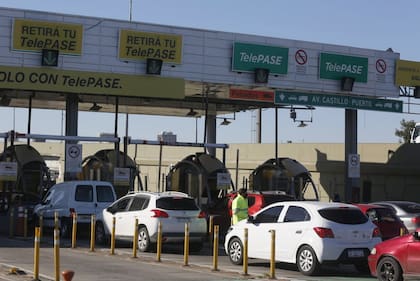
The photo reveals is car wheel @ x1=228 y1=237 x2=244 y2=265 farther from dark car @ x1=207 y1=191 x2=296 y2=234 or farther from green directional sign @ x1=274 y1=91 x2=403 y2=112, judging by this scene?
green directional sign @ x1=274 y1=91 x2=403 y2=112

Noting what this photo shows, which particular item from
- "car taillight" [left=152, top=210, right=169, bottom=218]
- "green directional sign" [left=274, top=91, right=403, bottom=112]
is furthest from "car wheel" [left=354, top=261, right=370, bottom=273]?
"green directional sign" [left=274, top=91, right=403, bottom=112]

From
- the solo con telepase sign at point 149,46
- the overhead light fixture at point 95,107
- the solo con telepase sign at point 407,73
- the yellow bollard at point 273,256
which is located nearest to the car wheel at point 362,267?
the yellow bollard at point 273,256

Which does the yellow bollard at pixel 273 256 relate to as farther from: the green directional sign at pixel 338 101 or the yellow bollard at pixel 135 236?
the green directional sign at pixel 338 101

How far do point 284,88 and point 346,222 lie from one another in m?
17.4

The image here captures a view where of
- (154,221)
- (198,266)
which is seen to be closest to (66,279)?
(198,266)

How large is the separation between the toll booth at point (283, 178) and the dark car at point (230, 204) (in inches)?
332

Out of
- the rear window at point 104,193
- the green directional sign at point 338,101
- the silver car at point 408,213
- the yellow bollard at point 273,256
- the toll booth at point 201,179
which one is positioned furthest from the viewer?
the green directional sign at point 338,101

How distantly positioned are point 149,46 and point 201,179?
18.8ft

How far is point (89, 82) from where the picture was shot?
2862cm

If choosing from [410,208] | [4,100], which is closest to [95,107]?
[4,100]

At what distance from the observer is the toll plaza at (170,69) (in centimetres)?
2772

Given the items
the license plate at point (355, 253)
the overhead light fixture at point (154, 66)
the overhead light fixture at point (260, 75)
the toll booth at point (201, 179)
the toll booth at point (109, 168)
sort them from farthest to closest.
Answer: the overhead light fixture at point (260, 75), the toll booth at point (109, 168), the toll booth at point (201, 179), the overhead light fixture at point (154, 66), the license plate at point (355, 253)

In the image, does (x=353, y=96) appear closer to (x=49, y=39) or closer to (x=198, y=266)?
(x=49, y=39)

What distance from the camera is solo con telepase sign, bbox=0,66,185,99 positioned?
27.6 meters
